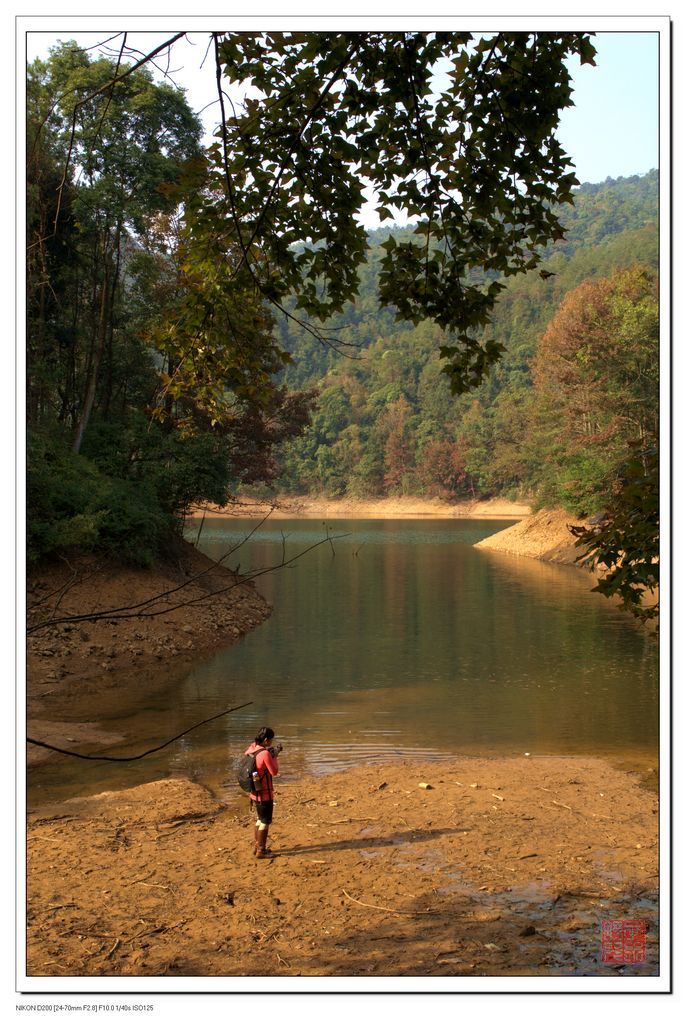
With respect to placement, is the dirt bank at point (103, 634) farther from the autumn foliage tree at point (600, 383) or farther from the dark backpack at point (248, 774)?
the autumn foliage tree at point (600, 383)

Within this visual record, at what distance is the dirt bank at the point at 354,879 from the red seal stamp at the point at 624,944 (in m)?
0.07

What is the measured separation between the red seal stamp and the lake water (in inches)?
139

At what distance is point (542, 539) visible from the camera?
46719mm

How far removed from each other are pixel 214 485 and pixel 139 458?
6.86ft

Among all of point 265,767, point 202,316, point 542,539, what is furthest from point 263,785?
point 542,539

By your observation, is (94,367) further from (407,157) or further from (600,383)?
(600,383)

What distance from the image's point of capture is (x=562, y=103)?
576 centimetres

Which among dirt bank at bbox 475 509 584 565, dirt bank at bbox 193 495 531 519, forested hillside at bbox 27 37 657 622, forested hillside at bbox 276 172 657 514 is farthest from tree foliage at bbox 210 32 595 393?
dirt bank at bbox 193 495 531 519

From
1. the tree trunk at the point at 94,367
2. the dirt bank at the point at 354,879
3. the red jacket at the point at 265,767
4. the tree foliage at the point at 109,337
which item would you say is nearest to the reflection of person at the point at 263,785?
the red jacket at the point at 265,767

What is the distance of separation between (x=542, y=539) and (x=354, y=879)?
40.9m

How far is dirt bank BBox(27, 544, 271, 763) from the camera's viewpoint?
564 inches

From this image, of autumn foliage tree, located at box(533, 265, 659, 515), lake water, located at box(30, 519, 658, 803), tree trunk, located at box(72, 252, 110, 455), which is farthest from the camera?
autumn foliage tree, located at box(533, 265, 659, 515)

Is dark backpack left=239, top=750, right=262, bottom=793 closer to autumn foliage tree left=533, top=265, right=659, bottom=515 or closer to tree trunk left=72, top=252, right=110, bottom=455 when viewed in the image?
tree trunk left=72, top=252, right=110, bottom=455
